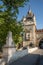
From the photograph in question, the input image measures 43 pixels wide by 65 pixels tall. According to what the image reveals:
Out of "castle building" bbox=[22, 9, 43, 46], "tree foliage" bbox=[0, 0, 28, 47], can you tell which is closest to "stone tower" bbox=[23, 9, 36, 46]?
"castle building" bbox=[22, 9, 43, 46]

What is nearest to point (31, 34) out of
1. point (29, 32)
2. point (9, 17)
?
point (29, 32)

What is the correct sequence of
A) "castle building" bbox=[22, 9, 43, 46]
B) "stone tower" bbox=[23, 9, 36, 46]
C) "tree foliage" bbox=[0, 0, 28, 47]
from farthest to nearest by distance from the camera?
1. "castle building" bbox=[22, 9, 43, 46]
2. "stone tower" bbox=[23, 9, 36, 46]
3. "tree foliage" bbox=[0, 0, 28, 47]

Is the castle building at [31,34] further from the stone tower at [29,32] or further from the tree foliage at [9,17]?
the tree foliage at [9,17]

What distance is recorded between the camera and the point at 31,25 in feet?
162

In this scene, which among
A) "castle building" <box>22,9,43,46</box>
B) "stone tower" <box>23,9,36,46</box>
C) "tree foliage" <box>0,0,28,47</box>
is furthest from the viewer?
"castle building" <box>22,9,43,46</box>

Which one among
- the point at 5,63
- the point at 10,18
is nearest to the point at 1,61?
the point at 5,63

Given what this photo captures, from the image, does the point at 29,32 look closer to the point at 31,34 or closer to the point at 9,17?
the point at 31,34

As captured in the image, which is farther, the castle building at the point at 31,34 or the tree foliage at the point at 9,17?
the castle building at the point at 31,34

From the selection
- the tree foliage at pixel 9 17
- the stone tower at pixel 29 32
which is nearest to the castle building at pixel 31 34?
the stone tower at pixel 29 32

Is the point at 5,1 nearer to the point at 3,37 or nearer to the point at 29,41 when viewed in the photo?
the point at 3,37

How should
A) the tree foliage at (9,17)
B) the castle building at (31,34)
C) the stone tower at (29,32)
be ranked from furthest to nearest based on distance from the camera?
1. the castle building at (31,34)
2. the stone tower at (29,32)
3. the tree foliage at (9,17)

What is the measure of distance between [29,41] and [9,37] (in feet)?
122

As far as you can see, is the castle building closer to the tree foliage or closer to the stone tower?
the stone tower

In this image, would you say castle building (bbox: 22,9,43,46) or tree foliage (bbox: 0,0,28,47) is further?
castle building (bbox: 22,9,43,46)
